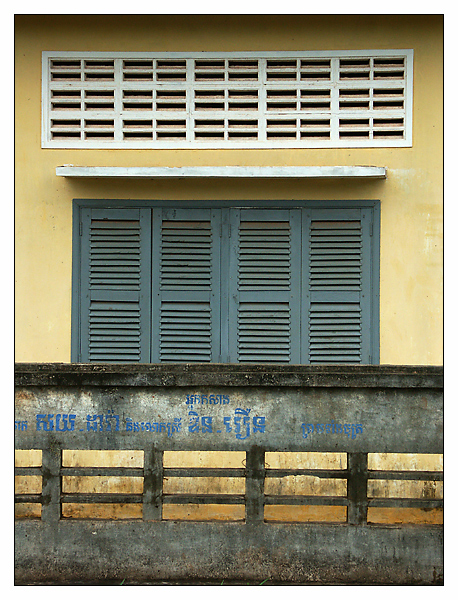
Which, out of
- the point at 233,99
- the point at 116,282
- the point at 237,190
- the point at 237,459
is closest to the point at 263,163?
the point at 237,190

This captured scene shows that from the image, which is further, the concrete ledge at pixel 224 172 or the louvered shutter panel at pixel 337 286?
the louvered shutter panel at pixel 337 286

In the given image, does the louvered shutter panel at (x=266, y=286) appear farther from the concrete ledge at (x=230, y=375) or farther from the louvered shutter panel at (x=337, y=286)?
the concrete ledge at (x=230, y=375)

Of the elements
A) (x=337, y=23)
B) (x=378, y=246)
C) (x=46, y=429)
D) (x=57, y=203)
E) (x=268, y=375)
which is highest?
(x=337, y=23)

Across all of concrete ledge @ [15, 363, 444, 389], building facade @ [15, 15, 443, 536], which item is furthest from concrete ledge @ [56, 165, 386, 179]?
concrete ledge @ [15, 363, 444, 389]

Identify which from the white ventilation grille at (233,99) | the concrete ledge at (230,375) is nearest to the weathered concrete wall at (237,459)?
the concrete ledge at (230,375)

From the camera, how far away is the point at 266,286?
6.17 meters

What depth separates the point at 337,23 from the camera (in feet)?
19.9

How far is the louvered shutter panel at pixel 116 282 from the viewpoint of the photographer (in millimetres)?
6207

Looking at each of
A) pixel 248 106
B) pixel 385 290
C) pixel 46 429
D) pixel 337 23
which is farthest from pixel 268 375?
pixel 337 23

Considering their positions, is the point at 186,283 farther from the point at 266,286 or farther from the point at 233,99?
the point at 233,99

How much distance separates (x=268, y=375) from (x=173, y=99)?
3611mm

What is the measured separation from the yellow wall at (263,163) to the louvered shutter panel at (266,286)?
393 mm

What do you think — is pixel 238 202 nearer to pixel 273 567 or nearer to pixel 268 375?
pixel 268 375

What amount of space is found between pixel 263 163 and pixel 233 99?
801 mm
